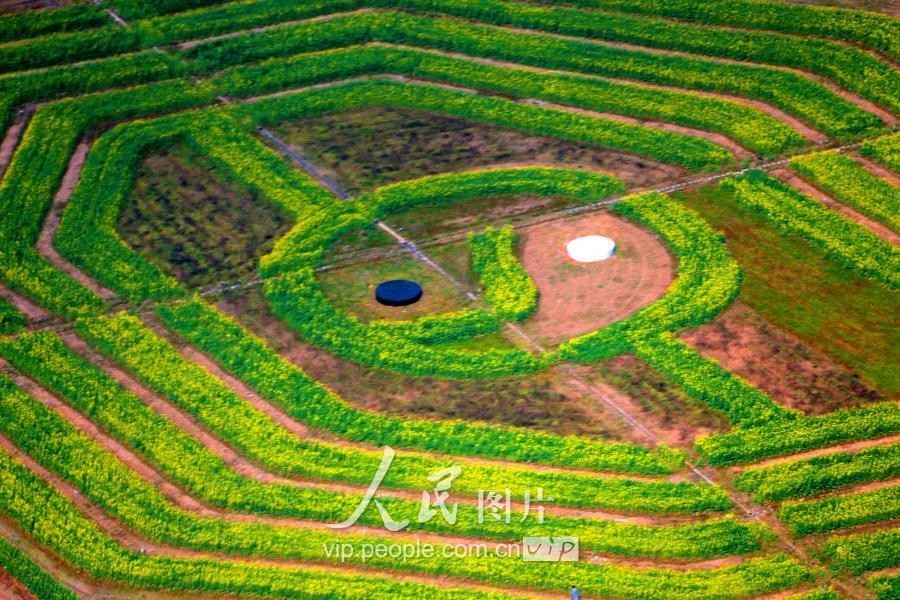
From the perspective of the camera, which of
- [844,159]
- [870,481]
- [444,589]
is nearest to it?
[444,589]

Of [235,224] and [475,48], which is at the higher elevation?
[475,48]

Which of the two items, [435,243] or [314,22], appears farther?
[314,22]

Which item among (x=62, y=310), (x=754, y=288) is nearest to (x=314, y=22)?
(x=62, y=310)

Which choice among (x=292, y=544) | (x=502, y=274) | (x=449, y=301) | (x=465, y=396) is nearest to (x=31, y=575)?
(x=292, y=544)

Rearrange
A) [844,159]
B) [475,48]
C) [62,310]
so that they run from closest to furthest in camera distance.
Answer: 1. [62,310]
2. [844,159]
3. [475,48]

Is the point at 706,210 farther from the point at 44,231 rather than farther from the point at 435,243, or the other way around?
the point at 44,231

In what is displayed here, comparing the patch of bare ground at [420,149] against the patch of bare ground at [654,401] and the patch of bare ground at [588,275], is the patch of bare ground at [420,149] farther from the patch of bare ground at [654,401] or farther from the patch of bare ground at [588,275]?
the patch of bare ground at [654,401]

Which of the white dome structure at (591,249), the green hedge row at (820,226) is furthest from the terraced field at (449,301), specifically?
the white dome structure at (591,249)

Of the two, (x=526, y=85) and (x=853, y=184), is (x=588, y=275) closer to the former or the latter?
(x=853, y=184)
